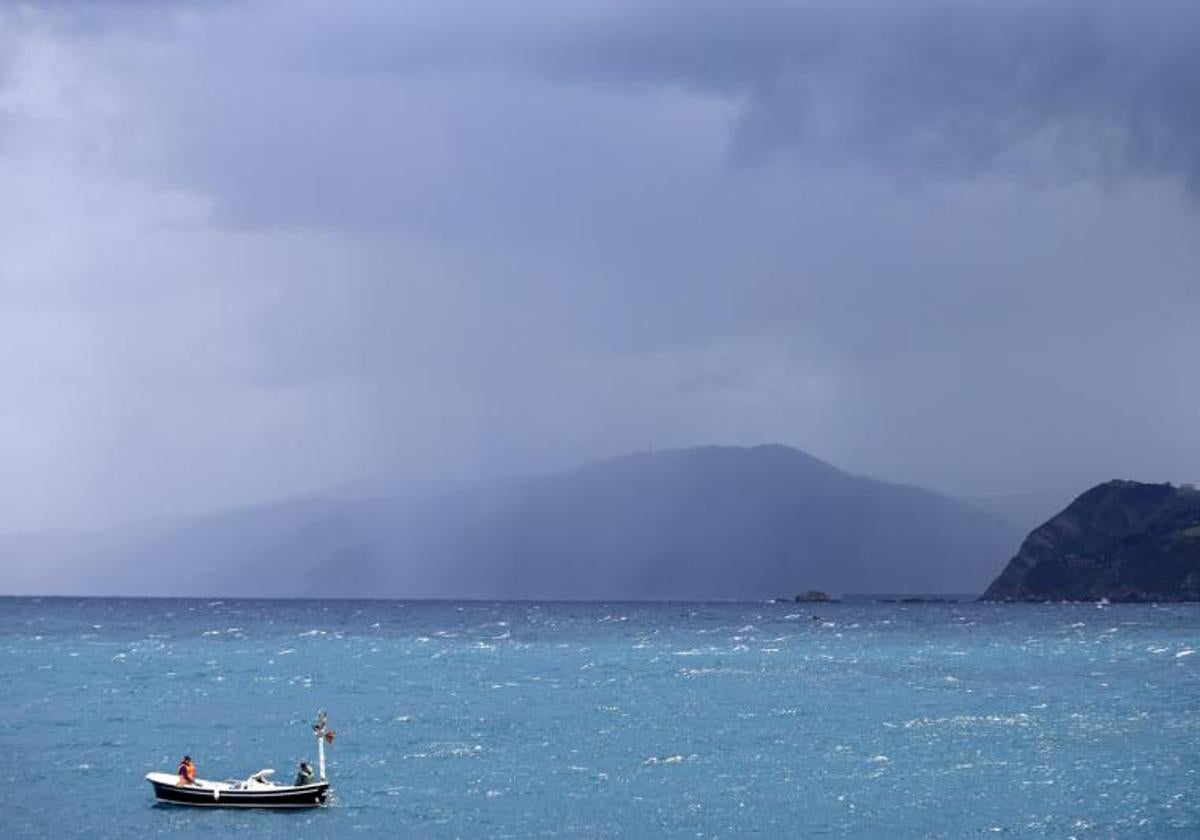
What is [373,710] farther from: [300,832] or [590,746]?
[300,832]

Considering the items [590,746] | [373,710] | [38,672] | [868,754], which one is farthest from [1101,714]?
[38,672]

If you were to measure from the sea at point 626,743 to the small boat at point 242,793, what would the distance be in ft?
2.32

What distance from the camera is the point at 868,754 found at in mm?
84188

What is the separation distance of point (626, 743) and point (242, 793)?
24202 millimetres

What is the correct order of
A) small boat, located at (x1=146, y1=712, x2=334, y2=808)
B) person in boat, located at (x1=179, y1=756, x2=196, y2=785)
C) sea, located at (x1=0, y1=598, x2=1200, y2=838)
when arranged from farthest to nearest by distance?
person in boat, located at (x1=179, y1=756, x2=196, y2=785) < small boat, located at (x1=146, y1=712, x2=334, y2=808) < sea, located at (x1=0, y1=598, x2=1200, y2=838)

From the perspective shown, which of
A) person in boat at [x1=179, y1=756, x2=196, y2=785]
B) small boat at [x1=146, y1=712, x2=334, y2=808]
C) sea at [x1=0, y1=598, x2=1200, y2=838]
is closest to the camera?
sea at [x1=0, y1=598, x2=1200, y2=838]

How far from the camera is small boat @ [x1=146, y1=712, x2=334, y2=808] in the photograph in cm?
7062

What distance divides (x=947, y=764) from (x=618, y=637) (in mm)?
118724

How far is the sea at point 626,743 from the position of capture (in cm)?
→ 6719

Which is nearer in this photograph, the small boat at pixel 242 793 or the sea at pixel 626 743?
the sea at pixel 626 743

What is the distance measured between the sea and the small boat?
0.71 metres

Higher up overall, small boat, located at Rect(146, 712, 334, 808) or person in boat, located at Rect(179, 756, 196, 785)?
person in boat, located at Rect(179, 756, 196, 785)

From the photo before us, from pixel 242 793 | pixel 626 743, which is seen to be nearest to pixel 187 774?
pixel 242 793

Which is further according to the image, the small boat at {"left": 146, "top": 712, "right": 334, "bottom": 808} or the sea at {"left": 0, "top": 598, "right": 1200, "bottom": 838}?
the small boat at {"left": 146, "top": 712, "right": 334, "bottom": 808}
